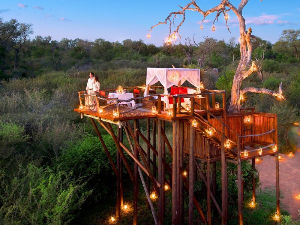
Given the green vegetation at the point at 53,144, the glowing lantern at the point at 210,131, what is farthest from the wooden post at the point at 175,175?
the green vegetation at the point at 53,144

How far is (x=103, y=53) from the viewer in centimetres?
5012

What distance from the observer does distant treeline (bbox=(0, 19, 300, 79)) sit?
34688 mm

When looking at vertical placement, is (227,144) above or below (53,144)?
above

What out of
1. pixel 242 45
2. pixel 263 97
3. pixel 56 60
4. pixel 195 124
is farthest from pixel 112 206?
pixel 56 60

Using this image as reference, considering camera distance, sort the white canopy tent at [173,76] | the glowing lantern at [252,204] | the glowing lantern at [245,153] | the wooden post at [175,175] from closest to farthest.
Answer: the wooden post at [175,175] → the glowing lantern at [245,153] → the white canopy tent at [173,76] → the glowing lantern at [252,204]

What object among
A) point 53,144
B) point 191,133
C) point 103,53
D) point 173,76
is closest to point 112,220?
point 53,144

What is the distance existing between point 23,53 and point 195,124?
3261 cm

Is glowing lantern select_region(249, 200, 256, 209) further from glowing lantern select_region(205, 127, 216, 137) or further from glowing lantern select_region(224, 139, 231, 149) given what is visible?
glowing lantern select_region(205, 127, 216, 137)

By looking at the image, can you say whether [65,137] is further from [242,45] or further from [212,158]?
[242,45]

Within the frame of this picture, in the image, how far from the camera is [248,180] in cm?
1155

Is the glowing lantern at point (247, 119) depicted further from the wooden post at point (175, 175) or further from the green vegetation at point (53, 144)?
the wooden post at point (175, 175)

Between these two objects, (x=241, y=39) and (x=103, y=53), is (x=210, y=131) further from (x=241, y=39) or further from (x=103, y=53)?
(x=103, y=53)

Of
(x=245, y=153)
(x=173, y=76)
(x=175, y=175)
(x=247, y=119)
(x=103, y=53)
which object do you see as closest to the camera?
(x=175, y=175)

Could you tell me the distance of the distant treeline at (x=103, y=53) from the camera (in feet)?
114
